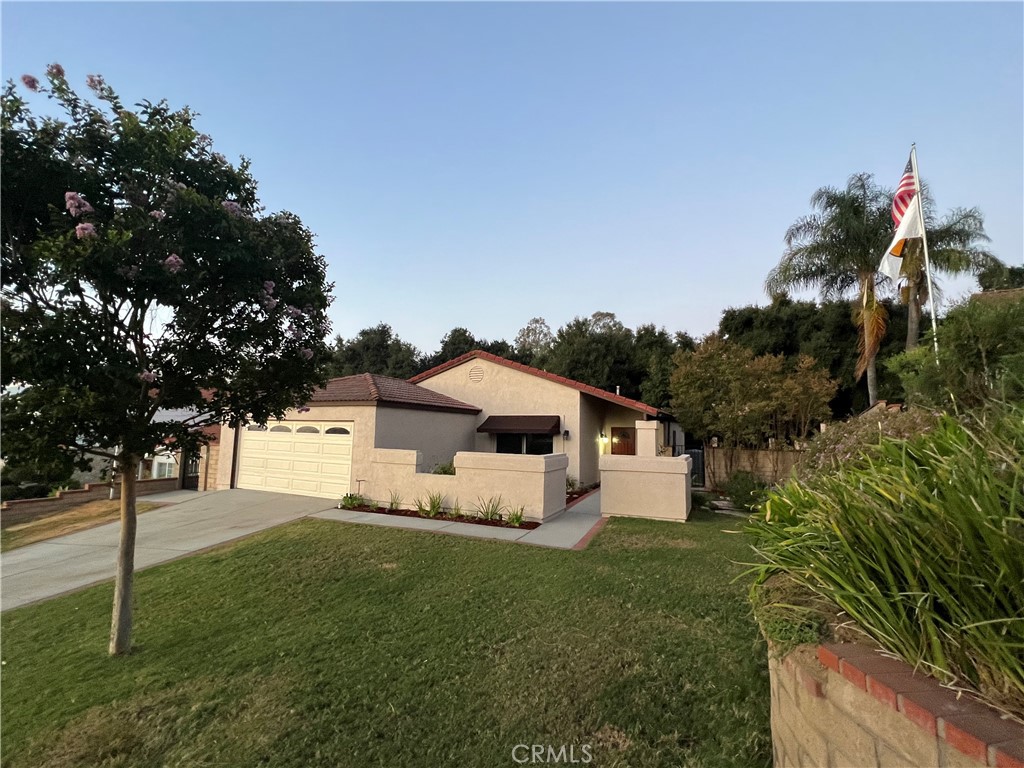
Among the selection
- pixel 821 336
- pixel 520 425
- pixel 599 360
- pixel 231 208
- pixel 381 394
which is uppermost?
pixel 821 336

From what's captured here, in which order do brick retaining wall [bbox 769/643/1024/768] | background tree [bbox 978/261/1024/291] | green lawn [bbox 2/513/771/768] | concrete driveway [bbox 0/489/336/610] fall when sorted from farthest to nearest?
1. background tree [bbox 978/261/1024/291]
2. concrete driveway [bbox 0/489/336/610]
3. green lawn [bbox 2/513/771/768]
4. brick retaining wall [bbox 769/643/1024/768]

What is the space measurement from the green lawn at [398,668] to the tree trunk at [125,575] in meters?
0.25

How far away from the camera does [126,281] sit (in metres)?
4.27

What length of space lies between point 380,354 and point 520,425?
1058 inches

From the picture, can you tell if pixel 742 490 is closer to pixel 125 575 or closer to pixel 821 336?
pixel 125 575

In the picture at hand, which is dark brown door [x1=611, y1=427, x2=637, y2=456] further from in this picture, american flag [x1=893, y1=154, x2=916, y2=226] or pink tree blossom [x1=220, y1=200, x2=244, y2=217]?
pink tree blossom [x1=220, y1=200, x2=244, y2=217]

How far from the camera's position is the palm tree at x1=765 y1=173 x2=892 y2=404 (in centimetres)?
1828

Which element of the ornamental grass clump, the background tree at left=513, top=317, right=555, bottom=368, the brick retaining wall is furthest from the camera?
the background tree at left=513, top=317, right=555, bottom=368

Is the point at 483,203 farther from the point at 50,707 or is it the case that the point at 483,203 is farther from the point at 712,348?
the point at 50,707

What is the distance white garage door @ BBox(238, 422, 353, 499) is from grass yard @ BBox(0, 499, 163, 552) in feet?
8.77

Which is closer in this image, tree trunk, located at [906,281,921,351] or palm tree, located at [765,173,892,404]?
tree trunk, located at [906,281,921,351]

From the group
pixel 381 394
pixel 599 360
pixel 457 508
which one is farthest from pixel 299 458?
pixel 599 360

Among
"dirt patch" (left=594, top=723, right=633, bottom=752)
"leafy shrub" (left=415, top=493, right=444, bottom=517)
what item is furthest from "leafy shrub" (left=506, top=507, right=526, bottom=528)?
"dirt patch" (left=594, top=723, right=633, bottom=752)

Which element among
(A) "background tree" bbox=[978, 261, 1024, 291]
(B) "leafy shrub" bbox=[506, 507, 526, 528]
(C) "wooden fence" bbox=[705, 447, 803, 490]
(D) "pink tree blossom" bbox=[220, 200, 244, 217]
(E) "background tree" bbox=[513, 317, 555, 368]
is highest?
(E) "background tree" bbox=[513, 317, 555, 368]
